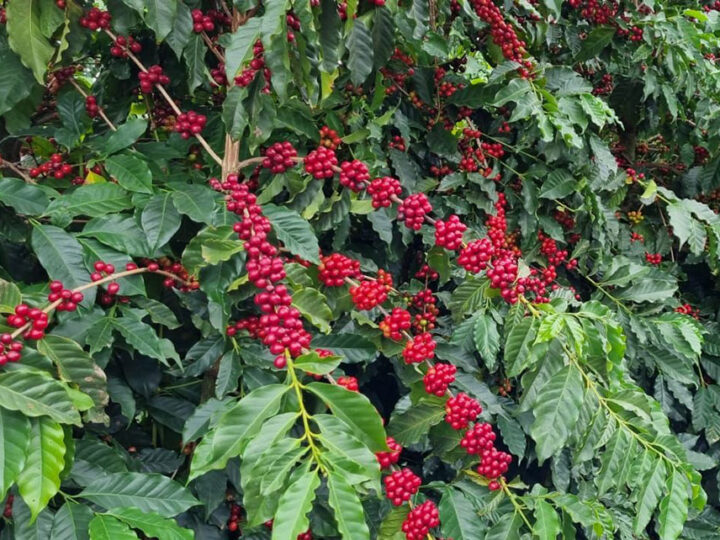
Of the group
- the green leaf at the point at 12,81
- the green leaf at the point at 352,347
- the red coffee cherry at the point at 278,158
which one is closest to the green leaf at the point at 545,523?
the green leaf at the point at 352,347

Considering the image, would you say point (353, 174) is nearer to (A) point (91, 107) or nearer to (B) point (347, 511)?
(A) point (91, 107)

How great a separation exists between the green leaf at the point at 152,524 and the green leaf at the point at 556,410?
0.71m

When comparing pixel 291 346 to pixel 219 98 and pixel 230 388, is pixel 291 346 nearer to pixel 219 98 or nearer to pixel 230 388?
pixel 230 388

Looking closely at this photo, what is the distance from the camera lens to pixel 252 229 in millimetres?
1371

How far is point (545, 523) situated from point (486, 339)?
610 mm

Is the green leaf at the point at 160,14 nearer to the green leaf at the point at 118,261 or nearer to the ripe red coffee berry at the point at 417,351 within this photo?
the green leaf at the point at 118,261

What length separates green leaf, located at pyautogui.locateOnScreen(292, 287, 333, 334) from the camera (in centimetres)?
145

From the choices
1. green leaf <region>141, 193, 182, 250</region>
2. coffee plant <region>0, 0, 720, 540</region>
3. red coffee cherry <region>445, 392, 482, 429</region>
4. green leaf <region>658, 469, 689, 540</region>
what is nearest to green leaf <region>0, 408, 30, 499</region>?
coffee plant <region>0, 0, 720, 540</region>

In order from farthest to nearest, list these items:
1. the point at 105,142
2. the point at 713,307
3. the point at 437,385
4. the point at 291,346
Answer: the point at 713,307 < the point at 105,142 < the point at 437,385 < the point at 291,346

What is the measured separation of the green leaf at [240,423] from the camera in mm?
1129

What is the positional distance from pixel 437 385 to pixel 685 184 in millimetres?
2122

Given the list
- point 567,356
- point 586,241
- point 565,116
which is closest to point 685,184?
point 586,241

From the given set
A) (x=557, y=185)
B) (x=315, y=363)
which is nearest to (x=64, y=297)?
(x=315, y=363)

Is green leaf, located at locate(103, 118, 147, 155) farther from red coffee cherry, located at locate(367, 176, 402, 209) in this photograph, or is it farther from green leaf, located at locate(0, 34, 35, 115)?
red coffee cherry, located at locate(367, 176, 402, 209)
